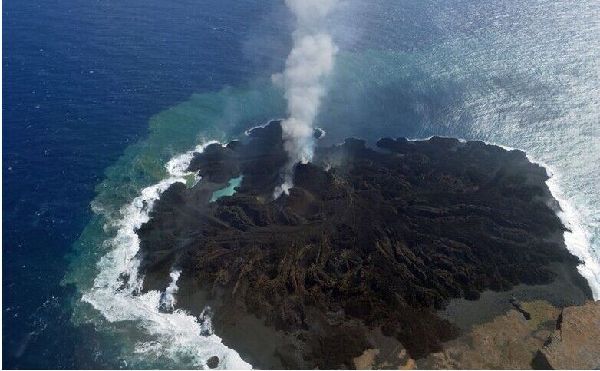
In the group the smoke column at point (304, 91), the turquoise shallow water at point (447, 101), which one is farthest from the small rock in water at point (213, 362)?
the smoke column at point (304, 91)

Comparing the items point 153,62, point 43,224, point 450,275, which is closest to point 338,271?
point 450,275

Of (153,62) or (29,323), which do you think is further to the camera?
(153,62)

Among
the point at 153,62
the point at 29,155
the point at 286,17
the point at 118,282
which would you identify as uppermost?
the point at 286,17

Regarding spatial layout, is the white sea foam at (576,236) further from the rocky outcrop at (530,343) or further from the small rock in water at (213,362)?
the small rock in water at (213,362)

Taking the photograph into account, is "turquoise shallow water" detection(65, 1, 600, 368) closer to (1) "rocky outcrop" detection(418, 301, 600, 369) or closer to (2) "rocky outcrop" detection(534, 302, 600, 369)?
(2) "rocky outcrop" detection(534, 302, 600, 369)

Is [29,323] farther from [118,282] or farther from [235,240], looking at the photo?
[235,240]

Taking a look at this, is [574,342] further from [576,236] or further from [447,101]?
[447,101]

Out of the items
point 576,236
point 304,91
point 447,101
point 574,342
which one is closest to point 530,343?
point 574,342
